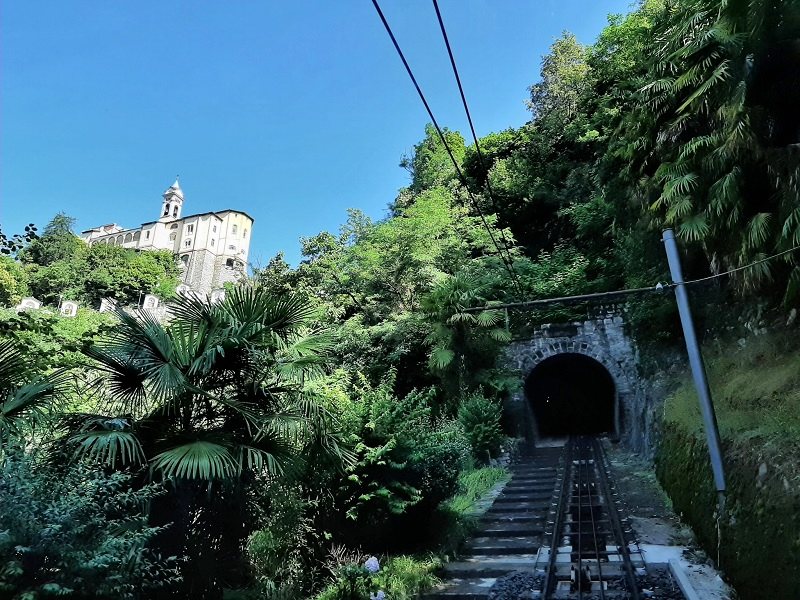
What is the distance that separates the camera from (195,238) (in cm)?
7662

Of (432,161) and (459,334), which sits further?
(432,161)

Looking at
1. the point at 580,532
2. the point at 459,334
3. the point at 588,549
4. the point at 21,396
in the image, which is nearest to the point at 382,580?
the point at 588,549

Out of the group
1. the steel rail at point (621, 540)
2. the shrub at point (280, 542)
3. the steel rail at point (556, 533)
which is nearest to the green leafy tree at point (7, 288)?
the shrub at point (280, 542)

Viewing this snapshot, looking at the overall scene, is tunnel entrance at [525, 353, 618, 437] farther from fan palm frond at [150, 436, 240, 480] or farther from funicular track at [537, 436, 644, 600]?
fan palm frond at [150, 436, 240, 480]

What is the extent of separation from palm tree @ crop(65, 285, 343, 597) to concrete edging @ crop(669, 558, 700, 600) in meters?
4.15

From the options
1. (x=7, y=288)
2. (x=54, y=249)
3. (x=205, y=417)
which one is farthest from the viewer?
(x=54, y=249)

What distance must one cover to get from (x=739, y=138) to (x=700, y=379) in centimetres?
Answer: 414

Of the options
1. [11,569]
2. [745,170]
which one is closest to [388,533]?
[11,569]

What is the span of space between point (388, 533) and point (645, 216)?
927 centimetres

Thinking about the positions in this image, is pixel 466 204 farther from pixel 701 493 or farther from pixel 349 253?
pixel 701 493

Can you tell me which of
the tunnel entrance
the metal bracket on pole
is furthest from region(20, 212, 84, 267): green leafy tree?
the metal bracket on pole

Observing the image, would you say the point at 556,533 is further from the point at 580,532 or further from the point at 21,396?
the point at 21,396

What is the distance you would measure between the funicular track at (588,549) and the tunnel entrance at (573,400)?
13045mm

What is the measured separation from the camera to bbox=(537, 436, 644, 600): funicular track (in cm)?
575
